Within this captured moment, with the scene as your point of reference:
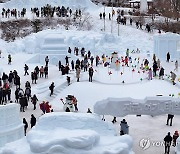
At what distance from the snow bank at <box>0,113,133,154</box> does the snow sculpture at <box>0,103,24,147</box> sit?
4.13m

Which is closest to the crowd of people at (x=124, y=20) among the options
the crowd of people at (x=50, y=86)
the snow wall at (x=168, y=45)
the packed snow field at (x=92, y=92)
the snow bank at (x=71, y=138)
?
the packed snow field at (x=92, y=92)

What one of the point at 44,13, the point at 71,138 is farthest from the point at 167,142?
the point at 44,13

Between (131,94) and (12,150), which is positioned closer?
(12,150)

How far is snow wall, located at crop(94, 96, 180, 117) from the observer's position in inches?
792

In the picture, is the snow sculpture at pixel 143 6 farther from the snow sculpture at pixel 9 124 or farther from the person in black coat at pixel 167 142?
the snow sculpture at pixel 9 124

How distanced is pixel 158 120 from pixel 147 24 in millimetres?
28998

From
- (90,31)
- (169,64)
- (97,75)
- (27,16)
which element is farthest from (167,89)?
(27,16)

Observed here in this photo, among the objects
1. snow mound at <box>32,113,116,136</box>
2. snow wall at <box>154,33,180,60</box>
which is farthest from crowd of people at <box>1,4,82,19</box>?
snow mound at <box>32,113,116,136</box>

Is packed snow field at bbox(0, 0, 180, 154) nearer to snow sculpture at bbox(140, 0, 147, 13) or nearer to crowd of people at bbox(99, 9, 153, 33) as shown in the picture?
crowd of people at bbox(99, 9, 153, 33)

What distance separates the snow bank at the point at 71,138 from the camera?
12641mm

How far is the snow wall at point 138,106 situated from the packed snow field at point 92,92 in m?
0.69

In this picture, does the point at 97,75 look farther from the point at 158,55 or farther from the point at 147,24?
the point at 147,24

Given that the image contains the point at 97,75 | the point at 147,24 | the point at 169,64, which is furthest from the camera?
the point at 147,24

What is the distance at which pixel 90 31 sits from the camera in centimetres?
4638
